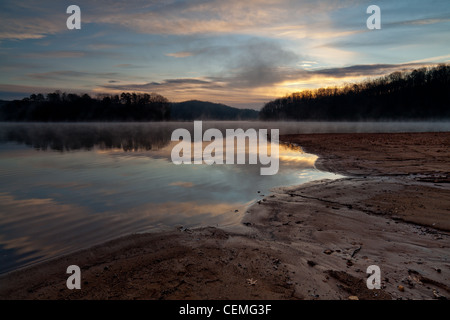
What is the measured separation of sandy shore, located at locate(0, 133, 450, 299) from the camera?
380 centimetres

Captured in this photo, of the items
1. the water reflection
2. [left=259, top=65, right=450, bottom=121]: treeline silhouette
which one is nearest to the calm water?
the water reflection

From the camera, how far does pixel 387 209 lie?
7.56m

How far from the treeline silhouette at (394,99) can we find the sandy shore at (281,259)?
147640 mm

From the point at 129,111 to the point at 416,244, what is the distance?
180 metres

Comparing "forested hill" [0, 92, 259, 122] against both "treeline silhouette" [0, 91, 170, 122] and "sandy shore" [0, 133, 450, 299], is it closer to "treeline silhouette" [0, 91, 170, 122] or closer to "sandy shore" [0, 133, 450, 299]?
"treeline silhouette" [0, 91, 170, 122]

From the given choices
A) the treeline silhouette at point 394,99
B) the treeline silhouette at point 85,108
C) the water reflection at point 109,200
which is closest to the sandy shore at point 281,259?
the water reflection at point 109,200

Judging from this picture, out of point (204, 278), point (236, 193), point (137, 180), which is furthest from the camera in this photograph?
point (137, 180)

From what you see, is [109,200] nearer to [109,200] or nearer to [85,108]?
[109,200]

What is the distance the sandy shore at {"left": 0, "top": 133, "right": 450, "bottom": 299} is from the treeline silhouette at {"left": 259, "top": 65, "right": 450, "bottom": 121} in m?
148

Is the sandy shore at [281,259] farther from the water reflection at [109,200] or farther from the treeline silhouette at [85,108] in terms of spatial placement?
the treeline silhouette at [85,108]

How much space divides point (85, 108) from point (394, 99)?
18916 cm

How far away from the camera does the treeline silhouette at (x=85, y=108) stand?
488ft
